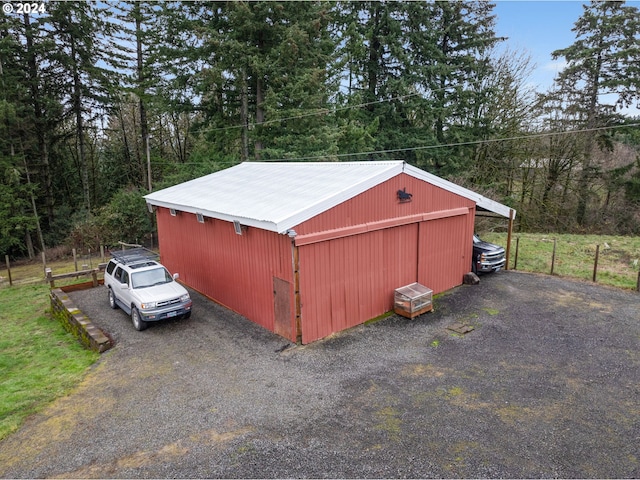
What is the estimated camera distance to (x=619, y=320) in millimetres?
10062

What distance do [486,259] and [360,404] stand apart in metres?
9.05

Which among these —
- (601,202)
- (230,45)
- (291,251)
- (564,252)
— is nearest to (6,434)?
(291,251)

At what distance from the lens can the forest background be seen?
19.5 metres

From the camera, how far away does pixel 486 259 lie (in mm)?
13867

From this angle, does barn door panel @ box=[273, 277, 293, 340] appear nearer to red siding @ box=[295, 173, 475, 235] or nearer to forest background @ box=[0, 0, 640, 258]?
red siding @ box=[295, 173, 475, 235]

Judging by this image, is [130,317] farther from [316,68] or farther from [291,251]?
[316,68]

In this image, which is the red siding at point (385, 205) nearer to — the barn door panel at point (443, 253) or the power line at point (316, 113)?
the barn door panel at point (443, 253)

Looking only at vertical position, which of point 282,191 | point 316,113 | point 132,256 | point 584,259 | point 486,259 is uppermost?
point 316,113

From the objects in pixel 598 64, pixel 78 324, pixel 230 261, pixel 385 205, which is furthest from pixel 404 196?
pixel 598 64

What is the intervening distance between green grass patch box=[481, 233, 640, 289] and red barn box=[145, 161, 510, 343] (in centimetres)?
391

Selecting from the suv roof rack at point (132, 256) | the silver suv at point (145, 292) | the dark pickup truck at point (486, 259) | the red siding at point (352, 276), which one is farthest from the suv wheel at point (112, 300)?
the dark pickup truck at point (486, 259)

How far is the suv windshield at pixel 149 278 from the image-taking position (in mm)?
10469

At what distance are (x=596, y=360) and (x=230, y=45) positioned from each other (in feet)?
58.9

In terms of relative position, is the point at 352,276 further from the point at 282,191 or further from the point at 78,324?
the point at 78,324
